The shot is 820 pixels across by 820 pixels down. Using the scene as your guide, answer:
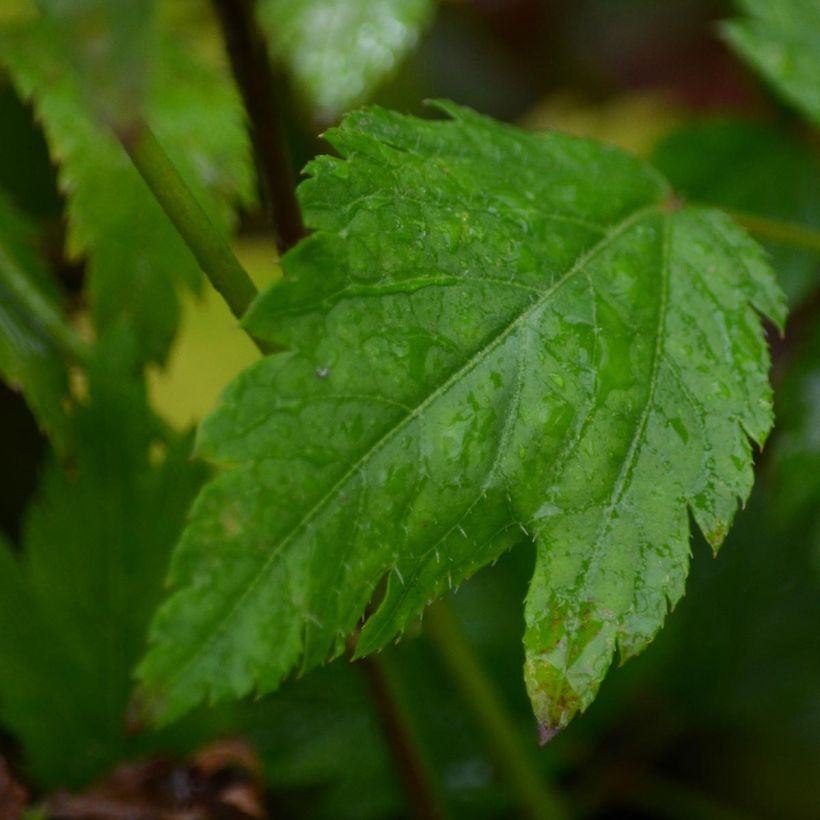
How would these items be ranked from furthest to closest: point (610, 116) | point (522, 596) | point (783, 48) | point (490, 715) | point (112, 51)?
point (610, 116) < point (522, 596) < point (783, 48) < point (490, 715) < point (112, 51)

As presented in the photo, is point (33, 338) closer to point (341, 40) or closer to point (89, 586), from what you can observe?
point (89, 586)

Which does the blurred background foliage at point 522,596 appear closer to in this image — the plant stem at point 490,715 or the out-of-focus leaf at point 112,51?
the plant stem at point 490,715

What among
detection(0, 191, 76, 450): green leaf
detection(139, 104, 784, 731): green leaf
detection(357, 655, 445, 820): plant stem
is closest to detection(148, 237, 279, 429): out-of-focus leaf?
detection(0, 191, 76, 450): green leaf

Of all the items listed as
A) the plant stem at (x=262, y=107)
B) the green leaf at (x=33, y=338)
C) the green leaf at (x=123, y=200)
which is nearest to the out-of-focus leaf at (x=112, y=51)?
the plant stem at (x=262, y=107)

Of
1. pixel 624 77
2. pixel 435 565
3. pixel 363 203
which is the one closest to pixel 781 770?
pixel 435 565

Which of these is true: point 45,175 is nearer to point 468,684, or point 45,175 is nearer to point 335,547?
point 468,684

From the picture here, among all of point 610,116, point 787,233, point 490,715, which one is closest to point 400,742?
point 490,715
